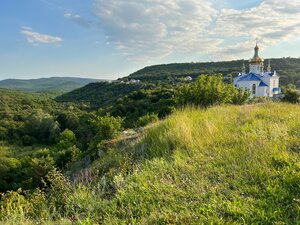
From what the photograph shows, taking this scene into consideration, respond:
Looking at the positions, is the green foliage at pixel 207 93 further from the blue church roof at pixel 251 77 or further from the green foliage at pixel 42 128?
the green foliage at pixel 42 128

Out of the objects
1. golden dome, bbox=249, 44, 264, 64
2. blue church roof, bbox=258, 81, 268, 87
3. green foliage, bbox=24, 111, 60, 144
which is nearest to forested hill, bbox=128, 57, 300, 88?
golden dome, bbox=249, 44, 264, 64

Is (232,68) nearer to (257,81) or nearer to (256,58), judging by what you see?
(256,58)

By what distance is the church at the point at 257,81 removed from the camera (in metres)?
36.0

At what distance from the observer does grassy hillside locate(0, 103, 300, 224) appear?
8.13 ft

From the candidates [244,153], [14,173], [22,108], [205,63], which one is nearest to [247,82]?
[14,173]

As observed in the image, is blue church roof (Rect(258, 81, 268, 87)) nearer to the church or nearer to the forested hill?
the church

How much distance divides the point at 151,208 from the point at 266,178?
1.41 meters

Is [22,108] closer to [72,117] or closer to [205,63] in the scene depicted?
[72,117]

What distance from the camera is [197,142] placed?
4.27 m

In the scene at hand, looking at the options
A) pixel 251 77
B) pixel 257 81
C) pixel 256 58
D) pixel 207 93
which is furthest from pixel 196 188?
pixel 256 58

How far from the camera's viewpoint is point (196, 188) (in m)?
2.91

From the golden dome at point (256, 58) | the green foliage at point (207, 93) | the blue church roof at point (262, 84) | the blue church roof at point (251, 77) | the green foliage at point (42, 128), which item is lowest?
the green foliage at point (42, 128)

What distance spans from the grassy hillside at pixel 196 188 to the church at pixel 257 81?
108 feet

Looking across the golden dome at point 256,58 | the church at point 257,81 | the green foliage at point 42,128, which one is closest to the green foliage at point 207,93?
the church at point 257,81
